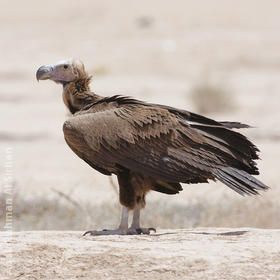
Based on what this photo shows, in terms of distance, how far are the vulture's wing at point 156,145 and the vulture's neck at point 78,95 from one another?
1.52 feet

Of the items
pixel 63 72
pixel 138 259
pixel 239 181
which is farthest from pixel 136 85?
pixel 138 259

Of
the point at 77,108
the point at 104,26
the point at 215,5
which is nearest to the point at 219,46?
the point at 104,26

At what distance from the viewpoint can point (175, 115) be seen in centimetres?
743

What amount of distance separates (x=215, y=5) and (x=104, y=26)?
41.3ft

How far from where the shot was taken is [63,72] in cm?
785

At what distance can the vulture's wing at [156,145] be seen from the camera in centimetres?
715

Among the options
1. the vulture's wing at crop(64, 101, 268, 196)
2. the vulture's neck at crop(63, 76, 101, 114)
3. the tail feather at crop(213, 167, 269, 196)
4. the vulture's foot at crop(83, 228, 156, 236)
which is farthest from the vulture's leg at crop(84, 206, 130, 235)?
the vulture's neck at crop(63, 76, 101, 114)

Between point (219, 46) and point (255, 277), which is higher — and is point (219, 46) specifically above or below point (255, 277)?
above

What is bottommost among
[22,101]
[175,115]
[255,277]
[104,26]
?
[255,277]

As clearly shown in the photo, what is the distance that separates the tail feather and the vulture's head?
1628 mm

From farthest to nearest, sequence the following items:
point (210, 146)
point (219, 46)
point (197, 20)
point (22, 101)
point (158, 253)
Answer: point (197, 20), point (219, 46), point (22, 101), point (210, 146), point (158, 253)

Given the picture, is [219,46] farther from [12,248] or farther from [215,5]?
[12,248]

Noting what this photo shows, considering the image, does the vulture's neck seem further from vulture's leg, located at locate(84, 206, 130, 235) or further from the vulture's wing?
vulture's leg, located at locate(84, 206, 130, 235)

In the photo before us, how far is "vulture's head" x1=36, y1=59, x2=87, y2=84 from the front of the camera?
25.7 feet
